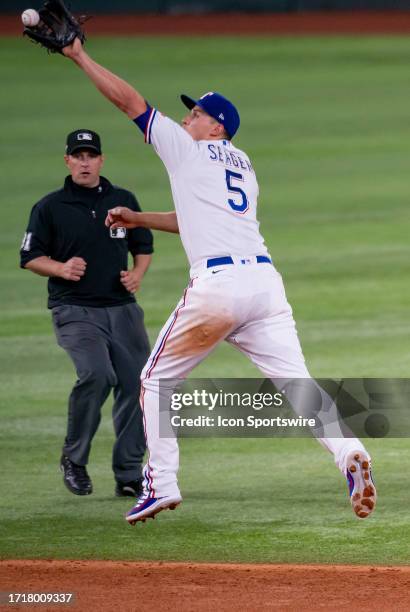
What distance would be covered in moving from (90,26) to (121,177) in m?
15.9

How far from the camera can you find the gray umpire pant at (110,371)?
7.77m

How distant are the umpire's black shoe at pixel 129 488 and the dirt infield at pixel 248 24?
90.6 feet

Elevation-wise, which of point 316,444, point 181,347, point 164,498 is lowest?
point 316,444

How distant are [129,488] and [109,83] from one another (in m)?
2.80

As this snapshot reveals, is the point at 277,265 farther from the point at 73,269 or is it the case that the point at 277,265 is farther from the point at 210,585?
the point at 210,585

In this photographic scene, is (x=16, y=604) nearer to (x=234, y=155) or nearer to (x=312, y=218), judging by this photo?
(x=234, y=155)

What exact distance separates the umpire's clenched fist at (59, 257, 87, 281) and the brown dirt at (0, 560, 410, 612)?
1.82 metres

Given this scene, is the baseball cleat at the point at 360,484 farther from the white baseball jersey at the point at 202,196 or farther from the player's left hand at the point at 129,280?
the player's left hand at the point at 129,280

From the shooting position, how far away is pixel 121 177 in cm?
1973

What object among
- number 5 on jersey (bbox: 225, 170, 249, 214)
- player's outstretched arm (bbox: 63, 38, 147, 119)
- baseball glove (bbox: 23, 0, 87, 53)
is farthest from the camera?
number 5 on jersey (bbox: 225, 170, 249, 214)

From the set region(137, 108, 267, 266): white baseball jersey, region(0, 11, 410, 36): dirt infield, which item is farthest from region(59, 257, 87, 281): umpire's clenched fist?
region(0, 11, 410, 36): dirt infield

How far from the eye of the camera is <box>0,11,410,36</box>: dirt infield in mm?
34969

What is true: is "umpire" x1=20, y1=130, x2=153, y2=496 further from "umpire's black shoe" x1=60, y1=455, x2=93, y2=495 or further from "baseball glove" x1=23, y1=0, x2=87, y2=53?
"baseball glove" x1=23, y1=0, x2=87, y2=53

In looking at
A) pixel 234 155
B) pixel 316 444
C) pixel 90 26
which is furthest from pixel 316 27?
pixel 234 155
